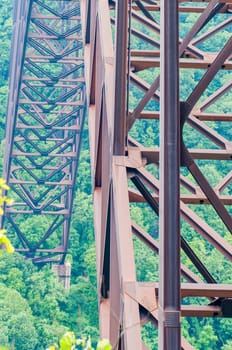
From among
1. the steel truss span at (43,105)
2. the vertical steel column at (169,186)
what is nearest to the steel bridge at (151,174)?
the vertical steel column at (169,186)

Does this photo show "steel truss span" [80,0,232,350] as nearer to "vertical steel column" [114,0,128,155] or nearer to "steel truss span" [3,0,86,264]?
"vertical steel column" [114,0,128,155]

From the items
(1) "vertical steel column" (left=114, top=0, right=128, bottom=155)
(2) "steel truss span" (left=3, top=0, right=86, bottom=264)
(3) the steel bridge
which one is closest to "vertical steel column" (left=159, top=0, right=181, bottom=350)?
(3) the steel bridge

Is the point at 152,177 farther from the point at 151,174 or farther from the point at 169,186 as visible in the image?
the point at 169,186

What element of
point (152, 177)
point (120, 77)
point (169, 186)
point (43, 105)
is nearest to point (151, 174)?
point (152, 177)

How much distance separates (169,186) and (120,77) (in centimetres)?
203

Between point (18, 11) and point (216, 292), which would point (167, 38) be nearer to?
point (216, 292)

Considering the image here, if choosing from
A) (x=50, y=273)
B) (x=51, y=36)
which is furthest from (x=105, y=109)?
(x=50, y=273)

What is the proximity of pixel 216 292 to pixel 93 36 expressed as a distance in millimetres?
4496

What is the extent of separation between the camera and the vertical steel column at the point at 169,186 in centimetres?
378

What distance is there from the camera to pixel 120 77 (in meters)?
5.84

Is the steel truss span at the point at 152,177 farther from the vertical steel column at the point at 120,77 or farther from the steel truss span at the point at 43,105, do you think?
the steel truss span at the point at 43,105

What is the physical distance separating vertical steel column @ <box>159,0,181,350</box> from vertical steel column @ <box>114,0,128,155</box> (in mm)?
1438

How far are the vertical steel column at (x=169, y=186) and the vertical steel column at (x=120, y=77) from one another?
4.72 feet

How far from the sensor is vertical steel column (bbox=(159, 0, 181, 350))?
12.4 feet
